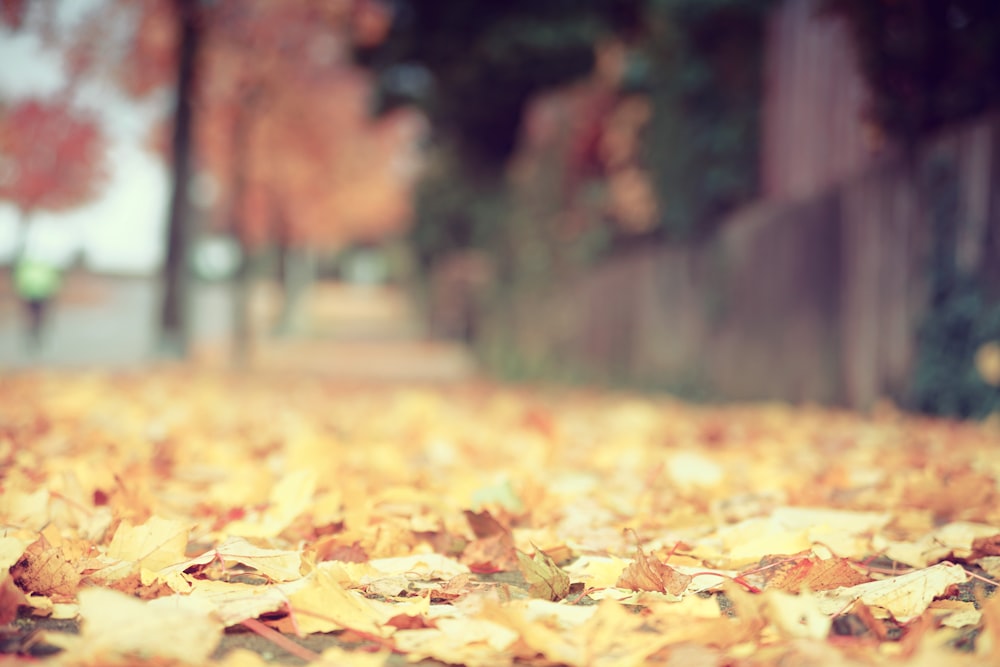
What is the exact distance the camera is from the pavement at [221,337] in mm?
13328

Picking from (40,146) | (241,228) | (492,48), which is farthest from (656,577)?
(241,228)

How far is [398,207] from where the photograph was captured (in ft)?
110

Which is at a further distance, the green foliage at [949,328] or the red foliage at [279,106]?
the red foliage at [279,106]

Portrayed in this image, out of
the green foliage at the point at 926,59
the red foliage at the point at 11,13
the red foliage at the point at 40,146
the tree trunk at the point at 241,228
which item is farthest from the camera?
the tree trunk at the point at 241,228

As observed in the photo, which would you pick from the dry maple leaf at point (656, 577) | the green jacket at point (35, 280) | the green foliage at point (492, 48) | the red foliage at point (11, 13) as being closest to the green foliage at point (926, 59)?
the dry maple leaf at point (656, 577)

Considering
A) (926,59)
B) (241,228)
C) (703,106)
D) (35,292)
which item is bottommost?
(35,292)

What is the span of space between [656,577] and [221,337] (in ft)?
95.0

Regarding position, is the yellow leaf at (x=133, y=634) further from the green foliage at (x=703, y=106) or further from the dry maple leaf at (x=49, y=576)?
the green foliage at (x=703, y=106)

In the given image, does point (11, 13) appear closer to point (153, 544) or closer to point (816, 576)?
point (153, 544)

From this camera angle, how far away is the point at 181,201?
11.3m

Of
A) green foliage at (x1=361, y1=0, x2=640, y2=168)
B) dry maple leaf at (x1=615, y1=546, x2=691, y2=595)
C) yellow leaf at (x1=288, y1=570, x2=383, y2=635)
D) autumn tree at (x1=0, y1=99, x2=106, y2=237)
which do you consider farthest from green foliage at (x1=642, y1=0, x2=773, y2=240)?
autumn tree at (x1=0, y1=99, x2=106, y2=237)

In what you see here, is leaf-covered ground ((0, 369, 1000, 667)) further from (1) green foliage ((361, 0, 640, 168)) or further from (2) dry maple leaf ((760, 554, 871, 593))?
(1) green foliage ((361, 0, 640, 168))

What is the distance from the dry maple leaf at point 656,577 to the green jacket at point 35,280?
15620 mm

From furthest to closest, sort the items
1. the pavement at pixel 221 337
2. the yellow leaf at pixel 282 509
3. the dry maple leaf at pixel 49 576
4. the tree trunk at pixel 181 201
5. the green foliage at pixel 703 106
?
1. the pavement at pixel 221 337
2. the tree trunk at pixel 181 201
3. the green foliage at pixel 703 106
4. the yellow leaf at pixel 282 509
5. the dry maple leaf at pixel 49 576
